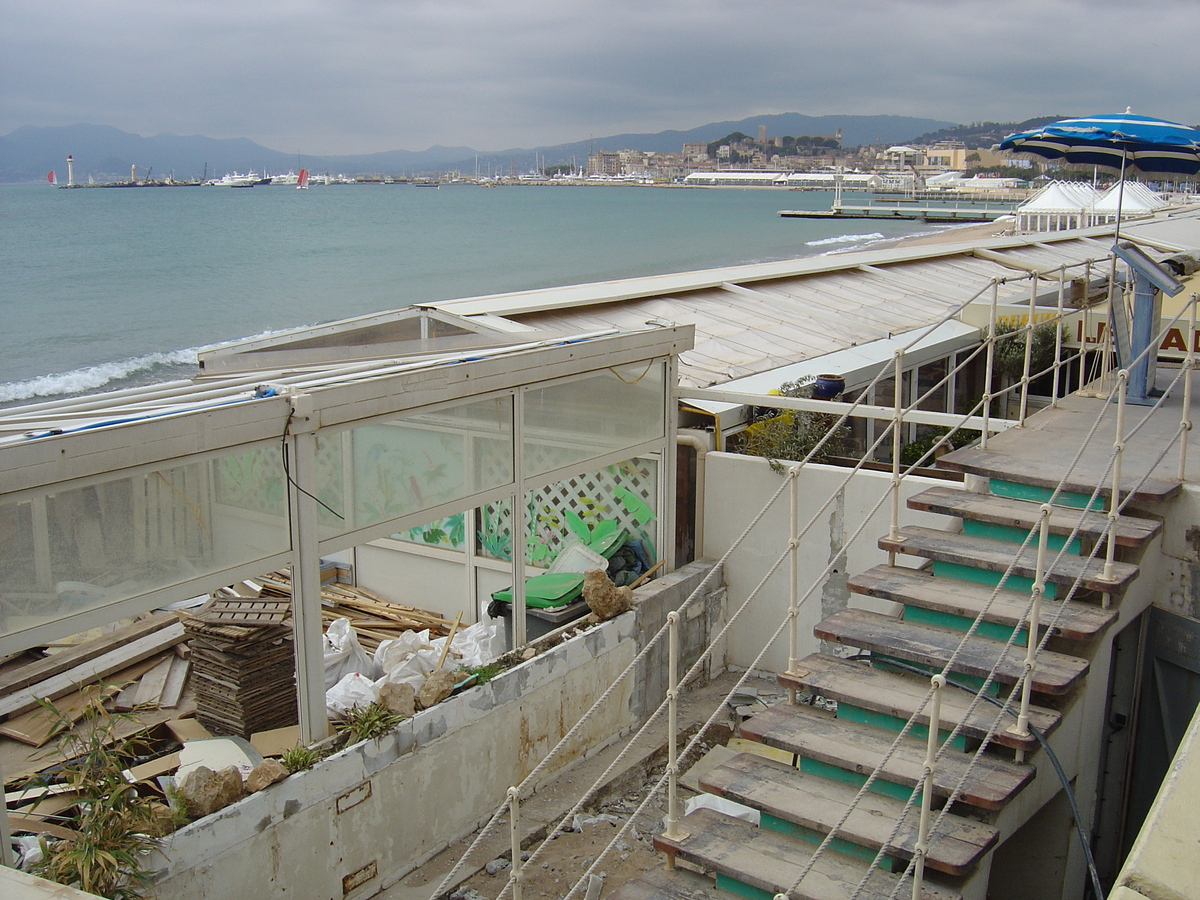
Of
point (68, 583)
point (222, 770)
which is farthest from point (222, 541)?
point (222, 770)

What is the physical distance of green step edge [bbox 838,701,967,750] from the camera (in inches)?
233

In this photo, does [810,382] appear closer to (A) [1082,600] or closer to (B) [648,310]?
(B) [648,310]

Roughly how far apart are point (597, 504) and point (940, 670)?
4118 millimetres

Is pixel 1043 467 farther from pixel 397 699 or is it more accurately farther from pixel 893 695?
pixel 397 699

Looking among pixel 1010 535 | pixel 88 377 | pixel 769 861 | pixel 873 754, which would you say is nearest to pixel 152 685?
pixel 769 861

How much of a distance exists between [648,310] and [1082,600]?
727cm

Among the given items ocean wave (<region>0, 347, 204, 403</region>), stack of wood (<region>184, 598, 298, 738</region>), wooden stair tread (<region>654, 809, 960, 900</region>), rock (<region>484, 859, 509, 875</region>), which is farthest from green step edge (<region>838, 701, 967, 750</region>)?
ocean wave (<region>0, 347, 204, 403</region>)

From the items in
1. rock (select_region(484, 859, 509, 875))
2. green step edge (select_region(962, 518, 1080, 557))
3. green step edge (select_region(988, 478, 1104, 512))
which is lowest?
rock (select_region(484, 859, 509, 875))

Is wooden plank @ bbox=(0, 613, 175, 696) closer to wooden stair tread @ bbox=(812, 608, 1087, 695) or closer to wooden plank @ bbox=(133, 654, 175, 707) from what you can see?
wooden plank @ bbox=(133, 654, 175, 707)

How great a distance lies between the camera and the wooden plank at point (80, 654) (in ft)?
22.7

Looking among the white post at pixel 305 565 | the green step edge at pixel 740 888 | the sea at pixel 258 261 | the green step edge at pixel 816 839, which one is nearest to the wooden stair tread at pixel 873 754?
Result: the green step edge at pixel 816 839

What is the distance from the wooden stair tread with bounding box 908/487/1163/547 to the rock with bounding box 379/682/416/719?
3849 millimetres

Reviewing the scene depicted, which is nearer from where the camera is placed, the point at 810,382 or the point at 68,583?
the point at 68,583

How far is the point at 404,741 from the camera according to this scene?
6.69m
